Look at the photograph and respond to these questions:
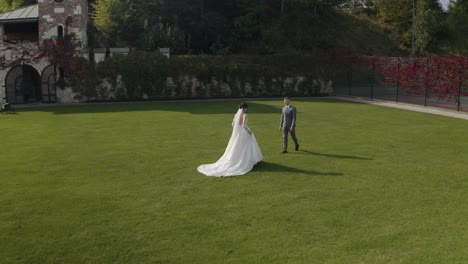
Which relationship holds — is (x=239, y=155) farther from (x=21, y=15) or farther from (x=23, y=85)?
(x=21, y=15)

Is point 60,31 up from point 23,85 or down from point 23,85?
up

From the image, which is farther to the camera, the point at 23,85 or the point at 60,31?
the point at 23,85

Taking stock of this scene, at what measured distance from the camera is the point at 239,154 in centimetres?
1368

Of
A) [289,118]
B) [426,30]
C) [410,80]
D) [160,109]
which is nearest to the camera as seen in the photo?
[289,118]

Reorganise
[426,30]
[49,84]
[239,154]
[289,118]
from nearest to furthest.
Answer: [239,154] → [289,118] → [49,84] → [426,30]

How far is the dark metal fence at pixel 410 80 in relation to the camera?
102ft

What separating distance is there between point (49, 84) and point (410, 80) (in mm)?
29858

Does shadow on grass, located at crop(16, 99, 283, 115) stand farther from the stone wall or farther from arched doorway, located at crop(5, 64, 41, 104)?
the stone wall

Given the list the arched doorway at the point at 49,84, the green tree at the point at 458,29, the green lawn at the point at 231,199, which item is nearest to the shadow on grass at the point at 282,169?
the green lawn at the point at 231,199

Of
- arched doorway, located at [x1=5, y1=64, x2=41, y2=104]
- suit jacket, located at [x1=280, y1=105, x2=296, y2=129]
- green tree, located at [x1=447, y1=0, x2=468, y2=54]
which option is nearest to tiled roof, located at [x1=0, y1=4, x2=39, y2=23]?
arched doorway, located at [x1=5, y1=64, x2=41, y2=104]

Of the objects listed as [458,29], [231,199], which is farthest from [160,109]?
[458,29]

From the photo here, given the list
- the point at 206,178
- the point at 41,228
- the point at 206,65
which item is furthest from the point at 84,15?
the point at 41,228

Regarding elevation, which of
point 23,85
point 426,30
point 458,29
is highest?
point 458,29

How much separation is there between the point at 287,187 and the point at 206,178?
8.01ft
